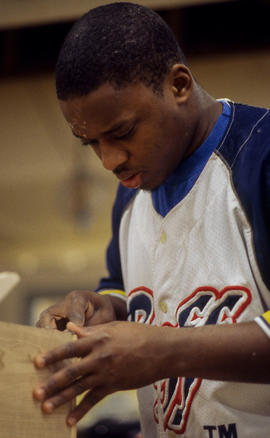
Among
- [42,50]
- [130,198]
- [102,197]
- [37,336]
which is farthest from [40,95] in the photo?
[37,336]

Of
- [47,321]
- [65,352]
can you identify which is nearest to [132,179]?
[47,321]

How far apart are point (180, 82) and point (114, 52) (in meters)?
0.17

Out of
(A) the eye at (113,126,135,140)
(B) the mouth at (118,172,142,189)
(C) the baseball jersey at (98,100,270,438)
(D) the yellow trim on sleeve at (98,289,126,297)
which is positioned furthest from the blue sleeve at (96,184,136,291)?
(A) the eye at (113,126,135,140)

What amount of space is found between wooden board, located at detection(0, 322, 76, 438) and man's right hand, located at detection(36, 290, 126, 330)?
213mm

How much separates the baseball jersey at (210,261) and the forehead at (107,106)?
19cm

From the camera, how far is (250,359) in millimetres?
998

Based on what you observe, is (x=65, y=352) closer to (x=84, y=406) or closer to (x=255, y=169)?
(x=84, y=406)

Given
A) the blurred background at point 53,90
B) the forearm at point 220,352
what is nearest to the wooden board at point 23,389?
the forearm at point 220,352

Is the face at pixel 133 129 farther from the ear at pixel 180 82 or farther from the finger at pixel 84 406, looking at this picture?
the finger at pixel 84 406

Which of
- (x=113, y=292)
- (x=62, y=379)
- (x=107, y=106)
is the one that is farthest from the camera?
(x=113, y=292)

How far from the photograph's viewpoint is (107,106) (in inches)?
44.5

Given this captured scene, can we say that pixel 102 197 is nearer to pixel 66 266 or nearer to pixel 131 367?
pixel 66 266

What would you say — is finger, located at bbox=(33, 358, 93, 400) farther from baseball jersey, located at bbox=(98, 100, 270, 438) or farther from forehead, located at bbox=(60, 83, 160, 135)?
forehead, located at bbox=(60, 83, 160, 135)

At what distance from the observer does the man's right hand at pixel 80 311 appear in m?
1.23
